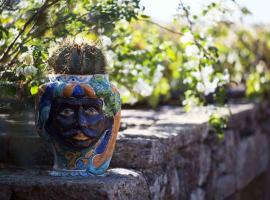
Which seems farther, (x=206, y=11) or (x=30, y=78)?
(x=206, y=11)

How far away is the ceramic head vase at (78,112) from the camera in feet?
7.52

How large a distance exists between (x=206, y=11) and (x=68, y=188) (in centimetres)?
132

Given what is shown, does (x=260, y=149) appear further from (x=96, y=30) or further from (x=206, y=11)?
(x=96, y=30)

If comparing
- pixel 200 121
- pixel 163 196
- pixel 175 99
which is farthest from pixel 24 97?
pixel 175 99

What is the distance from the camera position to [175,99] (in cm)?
497

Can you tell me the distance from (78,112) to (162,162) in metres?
0.65

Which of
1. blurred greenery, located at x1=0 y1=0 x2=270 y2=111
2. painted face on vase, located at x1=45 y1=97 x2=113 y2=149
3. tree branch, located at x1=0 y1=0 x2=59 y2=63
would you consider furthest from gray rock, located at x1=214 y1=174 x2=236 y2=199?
tree branch, located at x1=0 y1=0 x2=59 y2=63

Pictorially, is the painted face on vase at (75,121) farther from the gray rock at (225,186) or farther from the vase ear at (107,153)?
the gray rock at (225,186)

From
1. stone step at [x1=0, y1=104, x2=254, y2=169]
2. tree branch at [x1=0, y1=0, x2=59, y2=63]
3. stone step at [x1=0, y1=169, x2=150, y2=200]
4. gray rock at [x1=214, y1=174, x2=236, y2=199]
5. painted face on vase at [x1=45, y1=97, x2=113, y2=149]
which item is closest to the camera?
stone step at [x1=0, y1=169, x2=150, y2=200]

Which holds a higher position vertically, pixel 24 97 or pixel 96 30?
pixel 96 30

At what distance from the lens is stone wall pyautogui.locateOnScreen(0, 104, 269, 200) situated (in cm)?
222

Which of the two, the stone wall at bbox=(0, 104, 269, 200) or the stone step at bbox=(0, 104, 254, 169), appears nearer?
the stone wall at bbox=(0, 104, 269, 200)

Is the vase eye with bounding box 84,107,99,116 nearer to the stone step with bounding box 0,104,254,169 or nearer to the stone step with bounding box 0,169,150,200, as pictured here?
the stone step with bounding box 0,169,150,200

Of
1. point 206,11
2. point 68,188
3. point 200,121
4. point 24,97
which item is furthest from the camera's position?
point 200,121
